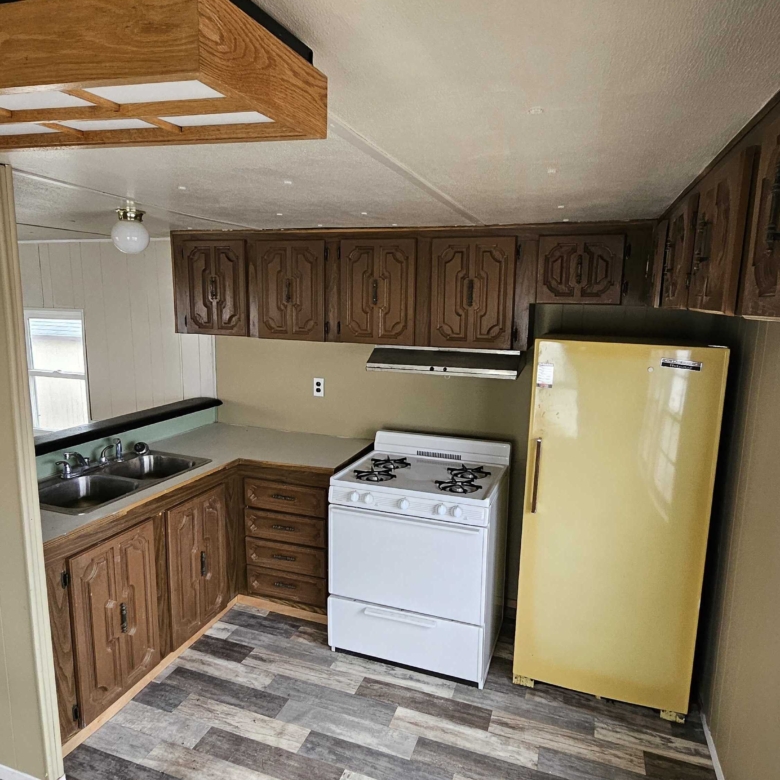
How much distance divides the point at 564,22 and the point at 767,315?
0.63 m

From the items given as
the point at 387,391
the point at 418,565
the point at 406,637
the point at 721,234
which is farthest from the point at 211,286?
Result: the point at 721,234

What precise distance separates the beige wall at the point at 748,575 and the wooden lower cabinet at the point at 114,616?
252 centimetres

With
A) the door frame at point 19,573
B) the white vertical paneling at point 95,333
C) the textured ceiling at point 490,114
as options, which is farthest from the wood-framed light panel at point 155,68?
the white vertical paneling at point 95,333

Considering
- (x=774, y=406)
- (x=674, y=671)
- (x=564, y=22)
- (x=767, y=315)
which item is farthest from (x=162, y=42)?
(x=674, y=671)

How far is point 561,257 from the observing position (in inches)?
111

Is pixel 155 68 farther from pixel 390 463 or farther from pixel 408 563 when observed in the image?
pixel 390 463

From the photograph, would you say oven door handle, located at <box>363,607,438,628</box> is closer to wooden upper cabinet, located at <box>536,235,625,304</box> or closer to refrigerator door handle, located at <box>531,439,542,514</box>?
refrigerator door handle, located at <box>531,439,542,514</box>

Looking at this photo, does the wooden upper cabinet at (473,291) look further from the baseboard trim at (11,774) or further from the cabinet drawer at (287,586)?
the baseboard trim at (11,774)

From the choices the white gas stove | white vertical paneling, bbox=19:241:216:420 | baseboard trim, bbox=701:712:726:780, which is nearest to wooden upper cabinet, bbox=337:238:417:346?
the white gas stove

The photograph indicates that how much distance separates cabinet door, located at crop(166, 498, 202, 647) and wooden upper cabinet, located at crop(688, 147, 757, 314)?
2.47 metres

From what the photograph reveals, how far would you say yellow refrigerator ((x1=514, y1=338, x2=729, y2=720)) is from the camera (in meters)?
2.42

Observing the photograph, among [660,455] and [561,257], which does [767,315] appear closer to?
[660,455]

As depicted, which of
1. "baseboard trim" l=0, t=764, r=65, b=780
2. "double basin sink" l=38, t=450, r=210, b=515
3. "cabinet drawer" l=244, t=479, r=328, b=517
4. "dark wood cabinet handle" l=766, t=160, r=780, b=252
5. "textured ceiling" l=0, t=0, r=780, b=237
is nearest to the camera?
"textured ceiling" l=0, t=0, r=780, b=237

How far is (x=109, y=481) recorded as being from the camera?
2.98m
